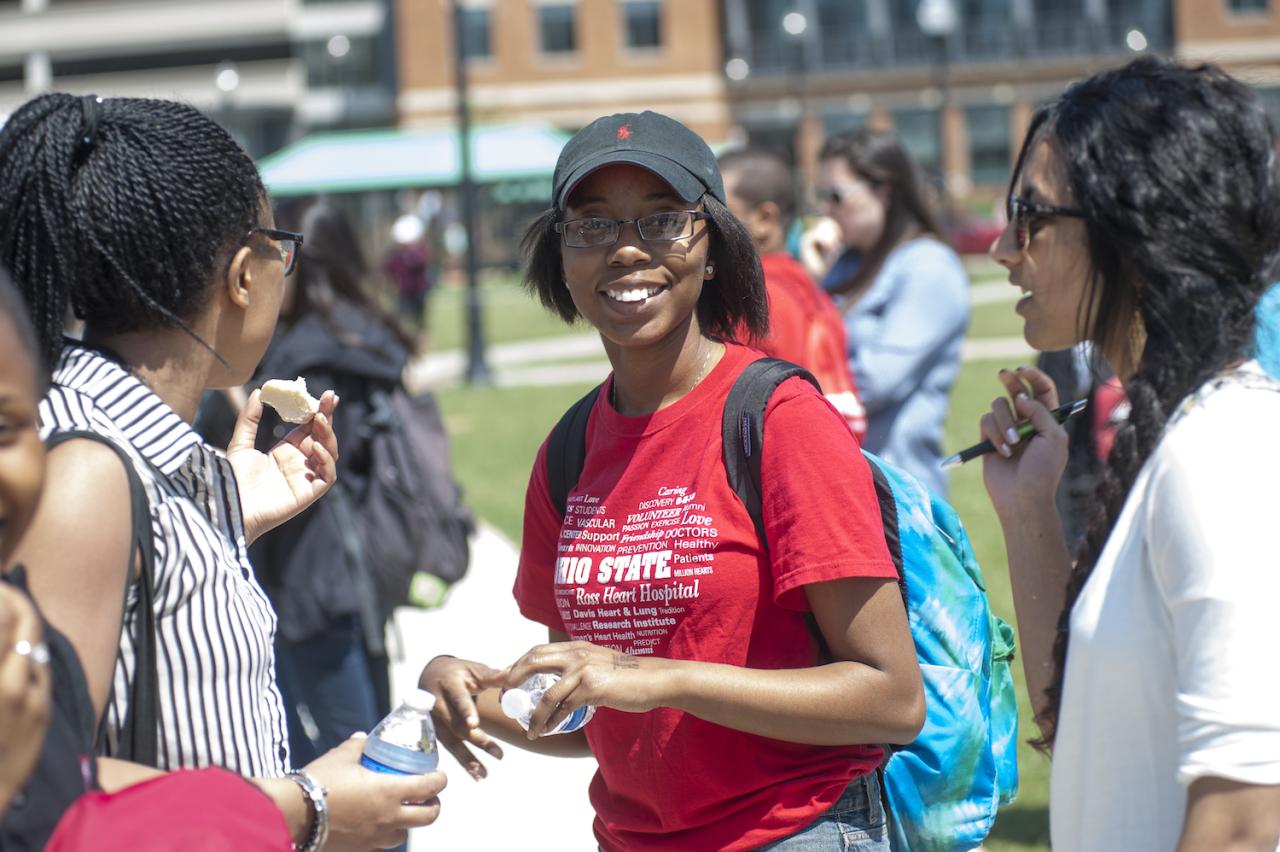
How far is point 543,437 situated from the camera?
14.9 metres

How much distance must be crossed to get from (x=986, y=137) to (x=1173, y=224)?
190 ft

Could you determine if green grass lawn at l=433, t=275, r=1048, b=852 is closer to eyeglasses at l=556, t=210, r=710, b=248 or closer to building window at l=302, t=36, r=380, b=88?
eyeglasses at l=556, t=210, r=710, b=248

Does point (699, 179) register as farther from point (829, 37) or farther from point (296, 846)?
point (829, 37)

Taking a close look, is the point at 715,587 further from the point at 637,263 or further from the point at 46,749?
the point at 46,749

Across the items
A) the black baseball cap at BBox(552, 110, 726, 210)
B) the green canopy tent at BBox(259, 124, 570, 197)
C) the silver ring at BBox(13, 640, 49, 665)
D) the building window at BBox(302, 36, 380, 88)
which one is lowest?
the silver ring at BBox(13, 640, 49, 665)

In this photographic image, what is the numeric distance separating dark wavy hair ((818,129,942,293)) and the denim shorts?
3.33 metres

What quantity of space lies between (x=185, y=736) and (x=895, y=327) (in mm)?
3668

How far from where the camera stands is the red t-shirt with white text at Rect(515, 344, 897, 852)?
7.72ft

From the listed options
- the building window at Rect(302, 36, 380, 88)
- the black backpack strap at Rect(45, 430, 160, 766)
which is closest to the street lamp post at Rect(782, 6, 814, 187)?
the building window at Rect(302, 36, 380, 88)

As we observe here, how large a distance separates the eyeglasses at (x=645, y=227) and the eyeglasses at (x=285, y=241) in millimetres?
530

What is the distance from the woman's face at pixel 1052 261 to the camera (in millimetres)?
2205

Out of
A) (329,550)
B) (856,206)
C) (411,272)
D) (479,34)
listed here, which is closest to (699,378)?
(329,550)

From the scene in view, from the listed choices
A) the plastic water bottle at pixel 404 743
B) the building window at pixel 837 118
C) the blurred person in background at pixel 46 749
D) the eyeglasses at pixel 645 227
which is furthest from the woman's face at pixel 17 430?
the building window at pixel 837 118

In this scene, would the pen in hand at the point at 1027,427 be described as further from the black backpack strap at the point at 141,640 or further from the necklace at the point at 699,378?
the black backpack strap at the point at 141,640
